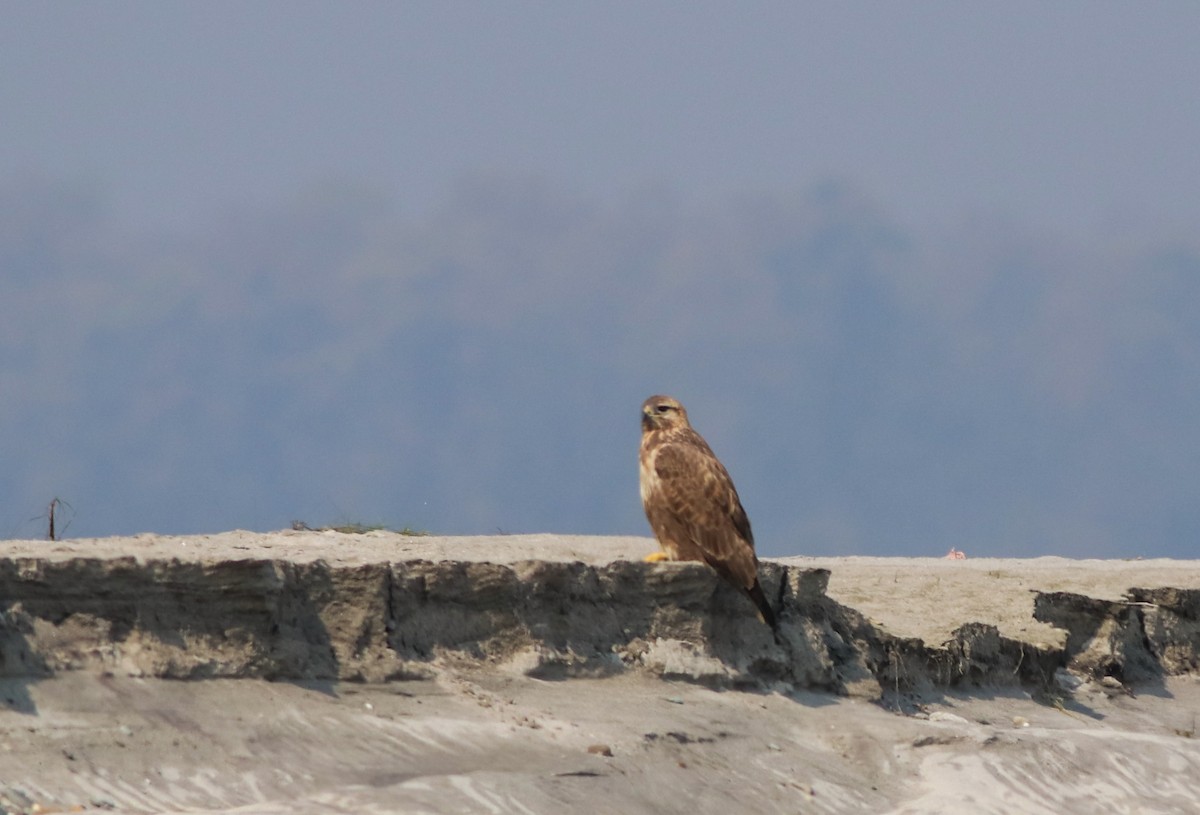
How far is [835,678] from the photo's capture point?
11758 mm

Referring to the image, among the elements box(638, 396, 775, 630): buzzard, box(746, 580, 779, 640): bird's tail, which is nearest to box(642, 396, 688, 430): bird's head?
box(638, 396, 775, 630): buzzard

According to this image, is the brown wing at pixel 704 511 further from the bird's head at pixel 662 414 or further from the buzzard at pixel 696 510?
the bird's head at pixel 662 414

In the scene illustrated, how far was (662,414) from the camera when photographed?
40.8ft

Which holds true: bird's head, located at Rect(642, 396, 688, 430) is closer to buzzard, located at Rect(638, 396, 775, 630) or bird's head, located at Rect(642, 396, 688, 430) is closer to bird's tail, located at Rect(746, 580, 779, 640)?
buzzard, located at Rect(638, 396, 775, 630)

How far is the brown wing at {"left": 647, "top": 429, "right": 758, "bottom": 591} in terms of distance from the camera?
447 inches

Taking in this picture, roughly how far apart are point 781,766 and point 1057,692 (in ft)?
14.2

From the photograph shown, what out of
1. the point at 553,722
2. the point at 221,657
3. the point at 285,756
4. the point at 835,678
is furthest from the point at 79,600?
the point at 835,678

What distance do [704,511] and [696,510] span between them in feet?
0.21

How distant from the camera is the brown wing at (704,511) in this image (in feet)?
37.2

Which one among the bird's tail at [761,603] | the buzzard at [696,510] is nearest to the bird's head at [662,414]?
the buzzard at [696,510]

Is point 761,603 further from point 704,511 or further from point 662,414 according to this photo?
point 662,414

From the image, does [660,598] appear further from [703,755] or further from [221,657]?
[221,657]

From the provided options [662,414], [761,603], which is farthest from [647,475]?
[761,603]

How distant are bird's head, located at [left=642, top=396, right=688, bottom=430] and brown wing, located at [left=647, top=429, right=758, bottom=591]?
1.18ft
